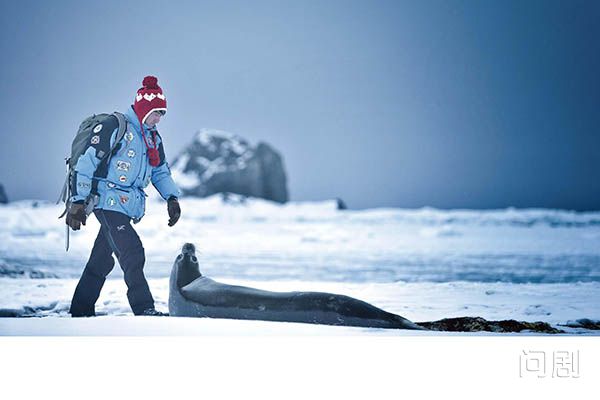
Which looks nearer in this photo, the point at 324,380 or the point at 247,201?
the point at 324,380

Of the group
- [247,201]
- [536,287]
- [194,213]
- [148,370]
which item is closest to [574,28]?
[536,287]

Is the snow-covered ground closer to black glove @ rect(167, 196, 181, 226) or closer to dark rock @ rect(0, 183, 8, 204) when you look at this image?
dark rock @ rect(0, 183, 8, 204)

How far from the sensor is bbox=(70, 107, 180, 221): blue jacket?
290 centimetres

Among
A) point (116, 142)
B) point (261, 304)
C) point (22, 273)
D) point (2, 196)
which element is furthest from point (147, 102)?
point (2, 196)

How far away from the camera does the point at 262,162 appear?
9039 millimetres

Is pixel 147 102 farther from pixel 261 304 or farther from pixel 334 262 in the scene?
pixel 334 262

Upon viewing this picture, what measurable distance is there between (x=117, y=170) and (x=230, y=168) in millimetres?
6993

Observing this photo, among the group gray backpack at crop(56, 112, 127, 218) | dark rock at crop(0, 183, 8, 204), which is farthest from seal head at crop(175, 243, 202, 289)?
dark rock at crop(0, 183, 8, 204)

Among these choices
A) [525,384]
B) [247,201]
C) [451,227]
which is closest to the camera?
[525,384]

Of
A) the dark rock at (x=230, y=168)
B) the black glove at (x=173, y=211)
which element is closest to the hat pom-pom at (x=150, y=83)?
the black glove at (x=173, y=211)

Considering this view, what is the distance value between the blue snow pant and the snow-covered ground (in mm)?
188

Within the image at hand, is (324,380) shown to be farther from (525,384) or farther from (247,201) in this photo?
(247,201)

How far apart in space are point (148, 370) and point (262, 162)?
20.8 feet

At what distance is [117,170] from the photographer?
302cm
